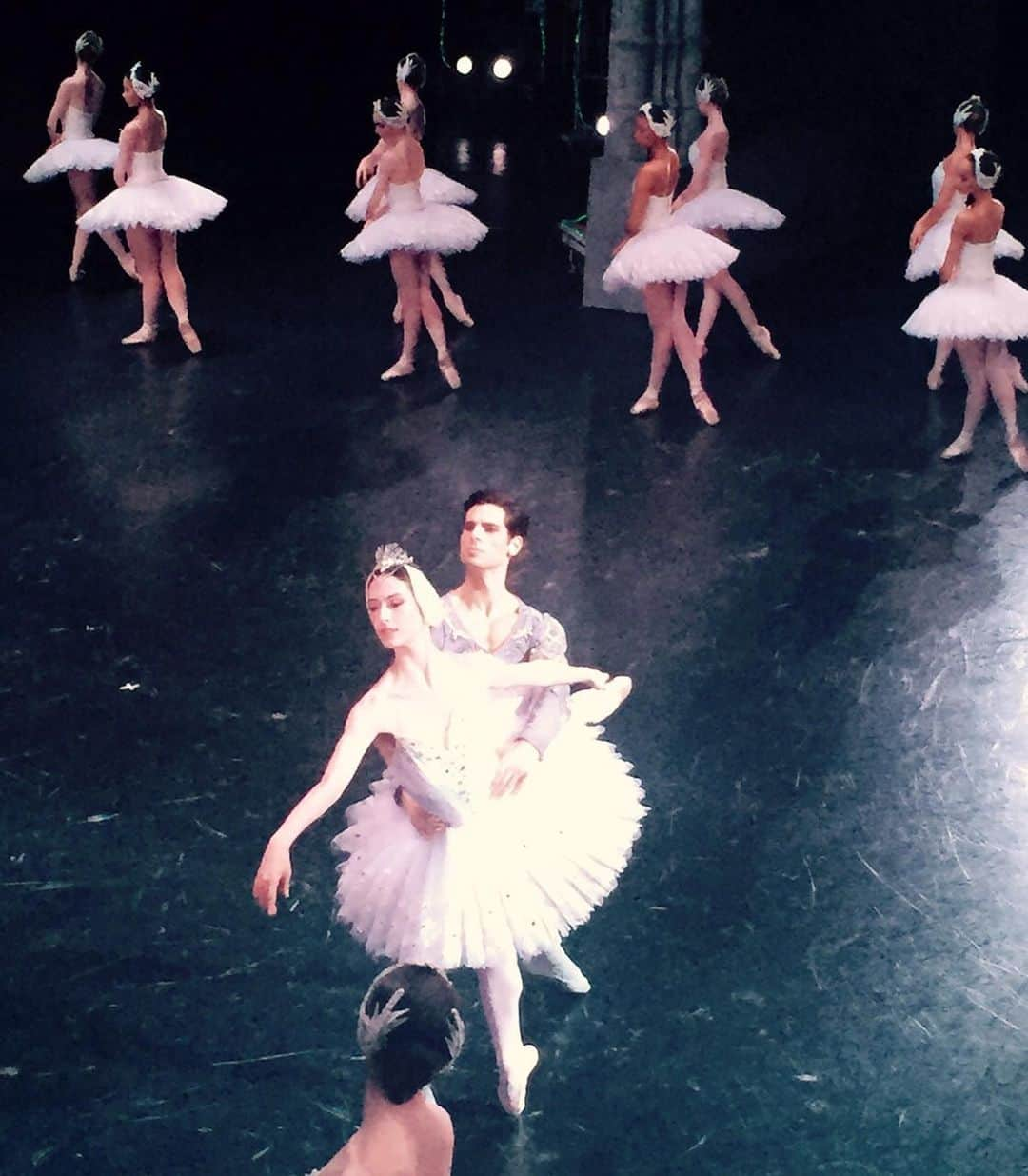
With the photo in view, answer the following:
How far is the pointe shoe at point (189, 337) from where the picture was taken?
877 cm

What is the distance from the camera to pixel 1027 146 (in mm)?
13922

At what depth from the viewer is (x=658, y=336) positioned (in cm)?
783

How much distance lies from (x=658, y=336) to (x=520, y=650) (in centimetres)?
417

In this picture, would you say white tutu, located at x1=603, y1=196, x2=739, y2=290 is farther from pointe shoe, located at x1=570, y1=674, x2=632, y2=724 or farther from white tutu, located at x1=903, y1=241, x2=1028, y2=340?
pointe shoe, located at x1=570, y1=674, x2=632, y2=724

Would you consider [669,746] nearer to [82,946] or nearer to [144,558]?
[82,946]

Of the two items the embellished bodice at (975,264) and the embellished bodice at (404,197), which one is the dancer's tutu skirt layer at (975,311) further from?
the embellished bodice at (404,197)

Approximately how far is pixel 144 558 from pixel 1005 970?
3.57 metres

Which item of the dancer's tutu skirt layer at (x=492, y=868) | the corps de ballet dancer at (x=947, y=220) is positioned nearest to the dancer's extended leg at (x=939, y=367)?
the corps de ballet dancer at (x=947, y=220)

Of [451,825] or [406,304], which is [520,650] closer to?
[451,825]

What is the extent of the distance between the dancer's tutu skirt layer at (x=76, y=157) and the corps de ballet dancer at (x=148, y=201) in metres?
1.07

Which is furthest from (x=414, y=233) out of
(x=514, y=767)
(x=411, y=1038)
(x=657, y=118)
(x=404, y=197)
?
(x=411, y=1038)

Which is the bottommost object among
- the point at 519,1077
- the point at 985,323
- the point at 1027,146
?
the point at 1027,146

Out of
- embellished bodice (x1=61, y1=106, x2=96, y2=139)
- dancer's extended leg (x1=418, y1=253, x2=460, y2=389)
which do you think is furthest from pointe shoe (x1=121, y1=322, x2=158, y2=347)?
dancer's extended leg (x1=418, y1=253, x2=460, y2=389)

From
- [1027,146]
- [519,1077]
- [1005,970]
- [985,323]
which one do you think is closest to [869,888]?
[1005,970]
